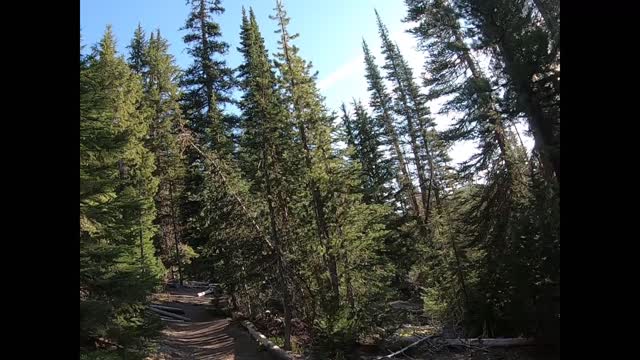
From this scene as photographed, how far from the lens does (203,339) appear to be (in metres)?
21.2

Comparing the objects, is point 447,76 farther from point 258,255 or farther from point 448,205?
point 258,255

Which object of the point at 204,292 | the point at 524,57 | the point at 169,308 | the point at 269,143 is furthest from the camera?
the point at 204,292

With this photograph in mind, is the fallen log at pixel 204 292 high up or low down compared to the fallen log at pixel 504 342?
up

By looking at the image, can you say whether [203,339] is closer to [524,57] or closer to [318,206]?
[318,206]

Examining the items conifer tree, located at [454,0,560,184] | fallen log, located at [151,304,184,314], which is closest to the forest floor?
fallen log, located at [151,304,184,314]

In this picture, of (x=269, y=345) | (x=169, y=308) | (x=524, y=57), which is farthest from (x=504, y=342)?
(x=169, y=308)

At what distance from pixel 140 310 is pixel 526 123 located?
47.6ft

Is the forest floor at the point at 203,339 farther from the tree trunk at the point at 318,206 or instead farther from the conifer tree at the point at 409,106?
the conifer tree at the point at 409,106

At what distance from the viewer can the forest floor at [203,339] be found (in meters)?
17.8

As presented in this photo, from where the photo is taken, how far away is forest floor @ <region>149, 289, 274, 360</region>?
1775 centimetres

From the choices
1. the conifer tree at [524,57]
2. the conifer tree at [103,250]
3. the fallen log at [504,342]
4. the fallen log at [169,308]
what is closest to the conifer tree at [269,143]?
the conifer tree at [103,250]

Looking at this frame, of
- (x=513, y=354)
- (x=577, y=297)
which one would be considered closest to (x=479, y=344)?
(x=513, y=354)

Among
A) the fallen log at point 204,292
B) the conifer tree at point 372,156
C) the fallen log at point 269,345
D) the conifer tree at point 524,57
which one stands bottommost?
the fallen log at point 269,345

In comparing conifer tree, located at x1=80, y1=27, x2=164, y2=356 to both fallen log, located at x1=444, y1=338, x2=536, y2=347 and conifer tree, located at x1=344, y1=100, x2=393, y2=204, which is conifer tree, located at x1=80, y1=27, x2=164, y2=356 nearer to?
fallen log, located at x1=444, y1=338, x2=536, y2=347
